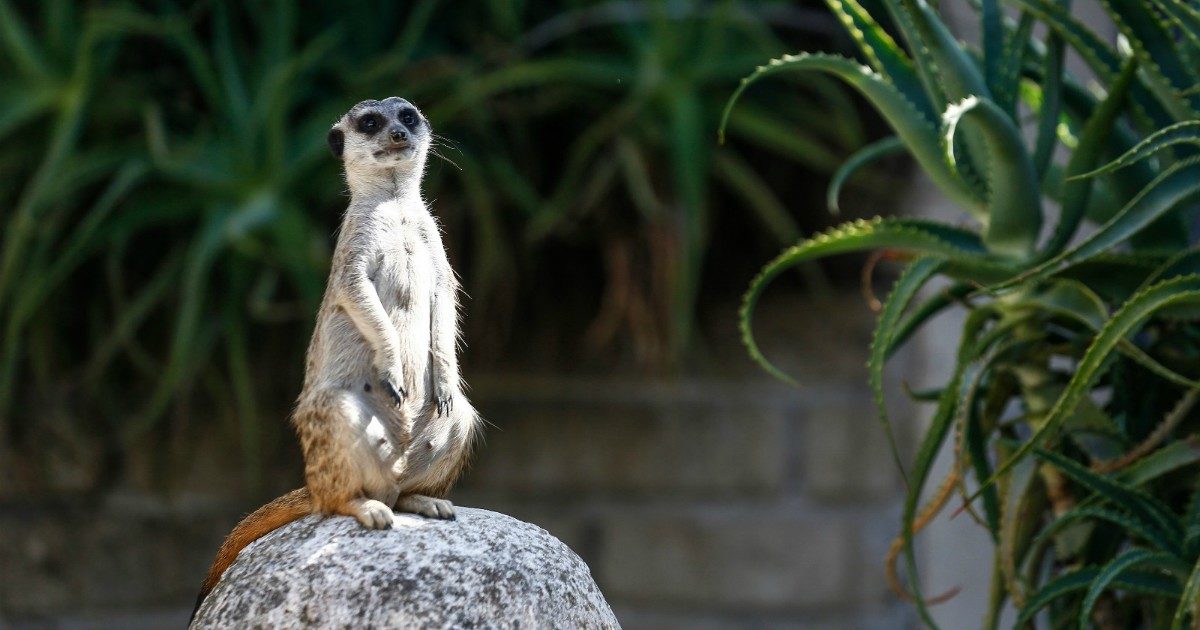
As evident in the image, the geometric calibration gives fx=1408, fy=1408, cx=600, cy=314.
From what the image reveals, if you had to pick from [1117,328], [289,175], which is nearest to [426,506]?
[1117,328]

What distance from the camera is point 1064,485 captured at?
154 centimetres

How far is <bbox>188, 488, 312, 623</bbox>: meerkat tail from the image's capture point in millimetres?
1178

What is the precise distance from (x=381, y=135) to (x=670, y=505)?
1.56m

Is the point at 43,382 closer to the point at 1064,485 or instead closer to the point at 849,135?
the point at 849,135

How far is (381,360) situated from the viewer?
3.69 feet

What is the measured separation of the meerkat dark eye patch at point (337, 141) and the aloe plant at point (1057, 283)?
375mm

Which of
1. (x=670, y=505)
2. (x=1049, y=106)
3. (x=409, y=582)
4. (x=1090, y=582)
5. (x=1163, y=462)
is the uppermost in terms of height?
(x=1049, y=106)

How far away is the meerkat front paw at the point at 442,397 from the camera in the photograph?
3.80 feet

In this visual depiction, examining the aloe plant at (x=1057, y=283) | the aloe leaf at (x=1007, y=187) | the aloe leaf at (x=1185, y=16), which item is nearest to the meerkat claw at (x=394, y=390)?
the aloe plant at (x=1057, y=283)

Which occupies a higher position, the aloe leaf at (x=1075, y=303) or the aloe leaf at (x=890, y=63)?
the aloe leaf at (x=890, y=63)

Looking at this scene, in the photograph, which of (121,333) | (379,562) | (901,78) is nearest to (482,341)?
(121,333)

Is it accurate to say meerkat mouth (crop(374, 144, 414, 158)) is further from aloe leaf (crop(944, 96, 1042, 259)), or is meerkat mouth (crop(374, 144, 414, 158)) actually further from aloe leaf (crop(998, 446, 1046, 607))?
aloe leaf (crop(998, 446, 1046, 607))

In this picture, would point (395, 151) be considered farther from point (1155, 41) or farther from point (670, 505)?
point (670, 505)

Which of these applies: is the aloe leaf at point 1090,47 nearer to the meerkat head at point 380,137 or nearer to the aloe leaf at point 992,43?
the aloe leaf at point 992,43
